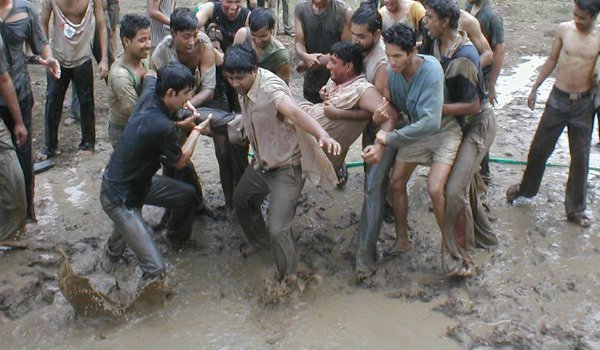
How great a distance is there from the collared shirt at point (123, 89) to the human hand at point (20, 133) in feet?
2.43

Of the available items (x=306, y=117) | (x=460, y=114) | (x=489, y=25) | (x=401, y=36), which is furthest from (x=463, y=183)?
(x=489, y=25)

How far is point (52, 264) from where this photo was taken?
5.24m

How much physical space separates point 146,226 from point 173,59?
4.69ft

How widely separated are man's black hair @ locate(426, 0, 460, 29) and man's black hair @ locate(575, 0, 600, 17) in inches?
50.8

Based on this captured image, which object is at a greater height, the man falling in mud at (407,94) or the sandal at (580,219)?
the man falling in mud at (407,94)

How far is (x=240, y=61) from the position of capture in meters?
4.43

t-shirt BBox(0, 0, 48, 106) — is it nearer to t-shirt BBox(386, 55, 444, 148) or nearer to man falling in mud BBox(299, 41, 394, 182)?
man falling in mud BBox(299, 41, 394, 182)

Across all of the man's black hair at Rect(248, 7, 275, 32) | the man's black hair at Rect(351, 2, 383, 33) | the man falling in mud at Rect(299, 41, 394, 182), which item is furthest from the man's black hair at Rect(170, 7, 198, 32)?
the man's black hair at Rect(351, 2, 383, 33)

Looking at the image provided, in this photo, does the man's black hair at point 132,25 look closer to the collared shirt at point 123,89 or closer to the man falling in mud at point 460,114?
the collared shirt at point 123,89

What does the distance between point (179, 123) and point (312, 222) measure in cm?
170

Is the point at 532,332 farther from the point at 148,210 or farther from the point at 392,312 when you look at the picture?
the point at 148,210

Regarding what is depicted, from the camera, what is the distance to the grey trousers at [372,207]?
4.94 metres

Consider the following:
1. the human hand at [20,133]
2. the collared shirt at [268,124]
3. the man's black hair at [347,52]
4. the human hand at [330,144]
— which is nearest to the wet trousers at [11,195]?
the human hand at [20,133]

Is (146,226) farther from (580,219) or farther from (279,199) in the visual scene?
(580,219)
